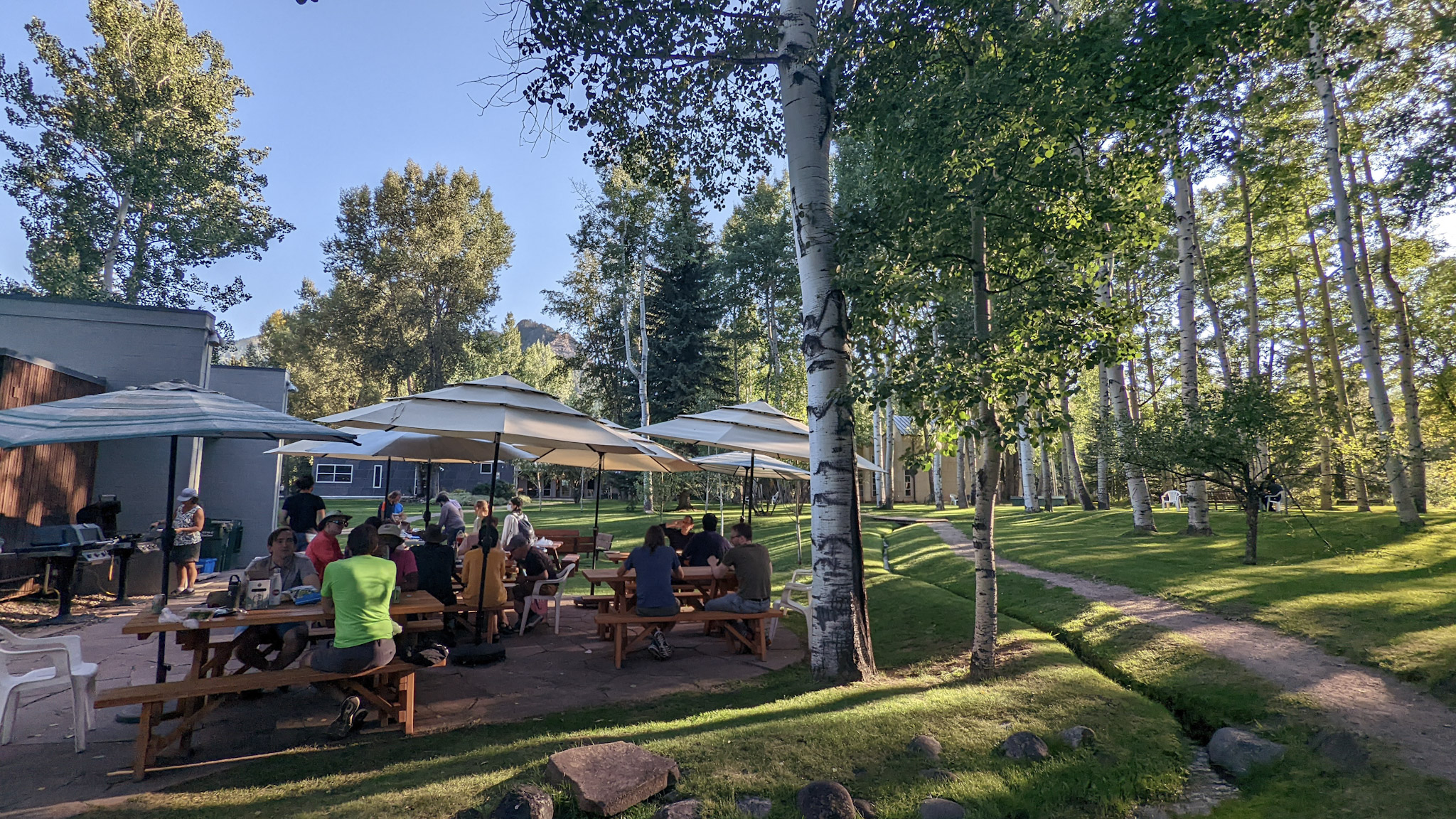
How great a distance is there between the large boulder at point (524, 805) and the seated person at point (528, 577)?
179 inches

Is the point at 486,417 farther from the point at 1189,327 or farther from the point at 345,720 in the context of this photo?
the point at 1189,327

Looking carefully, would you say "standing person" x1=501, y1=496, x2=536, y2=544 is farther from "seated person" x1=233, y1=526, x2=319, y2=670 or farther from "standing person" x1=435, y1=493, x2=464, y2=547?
"seated person" x1=233, y1=526, x2=319, y2=670

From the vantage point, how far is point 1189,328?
13305 mm

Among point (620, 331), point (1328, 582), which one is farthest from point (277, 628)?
point (620, 331)

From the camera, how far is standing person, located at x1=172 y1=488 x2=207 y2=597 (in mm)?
9859

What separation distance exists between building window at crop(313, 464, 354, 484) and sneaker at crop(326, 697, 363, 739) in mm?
45222

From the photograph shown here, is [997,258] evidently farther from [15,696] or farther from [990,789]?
[15,696]

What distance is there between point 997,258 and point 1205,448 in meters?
5.74

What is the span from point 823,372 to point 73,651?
20.3 feet

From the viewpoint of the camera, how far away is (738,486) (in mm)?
29312

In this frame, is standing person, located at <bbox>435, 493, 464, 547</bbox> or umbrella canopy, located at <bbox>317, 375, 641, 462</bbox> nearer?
umbrella canopy, located at <bbox>317, 375, 641, 462</bbox>

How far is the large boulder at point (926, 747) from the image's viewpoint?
4195 millimetres

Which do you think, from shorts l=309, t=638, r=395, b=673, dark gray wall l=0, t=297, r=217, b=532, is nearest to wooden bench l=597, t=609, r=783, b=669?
shorts l=309, t=638, r=395, b=673

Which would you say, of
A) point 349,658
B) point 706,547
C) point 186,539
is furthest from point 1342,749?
point 186,539
